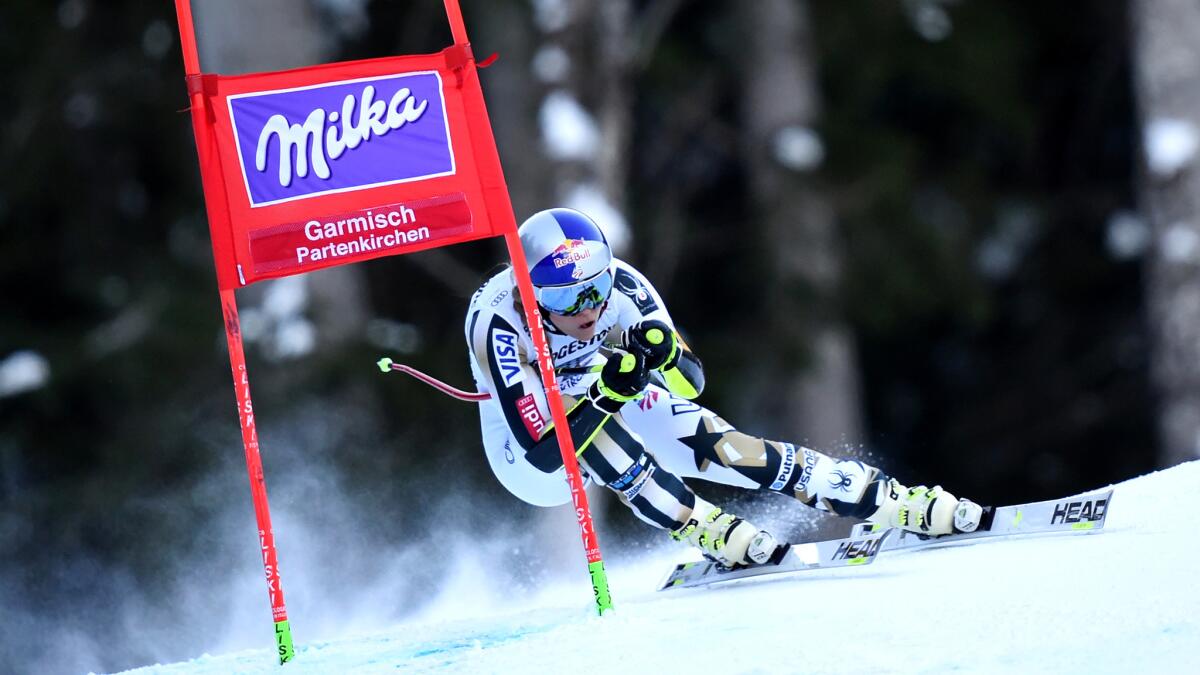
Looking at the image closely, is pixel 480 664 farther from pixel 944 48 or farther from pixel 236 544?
pixel 944 48

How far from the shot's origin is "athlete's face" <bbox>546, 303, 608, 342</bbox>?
20.2 feet

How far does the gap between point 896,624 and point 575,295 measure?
6.16 feet

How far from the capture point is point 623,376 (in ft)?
18.5

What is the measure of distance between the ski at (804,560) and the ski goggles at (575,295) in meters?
1.31

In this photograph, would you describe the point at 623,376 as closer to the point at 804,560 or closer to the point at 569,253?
the point at 569,253

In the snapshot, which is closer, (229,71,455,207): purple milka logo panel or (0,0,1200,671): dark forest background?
(229,71,455,207): purple milka logo panel

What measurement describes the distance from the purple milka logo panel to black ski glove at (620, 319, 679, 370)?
2.84 feet

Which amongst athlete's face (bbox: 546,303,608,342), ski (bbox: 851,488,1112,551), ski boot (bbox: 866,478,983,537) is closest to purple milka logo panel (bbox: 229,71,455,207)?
athlete's face (bbox: 546,303,608,342)

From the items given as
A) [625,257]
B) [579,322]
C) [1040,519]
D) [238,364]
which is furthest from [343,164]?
[625,257]

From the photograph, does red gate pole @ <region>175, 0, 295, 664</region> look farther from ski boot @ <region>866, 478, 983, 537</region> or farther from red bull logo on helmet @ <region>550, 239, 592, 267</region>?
ski boot @ <region>866, 478, 983, 537</region>

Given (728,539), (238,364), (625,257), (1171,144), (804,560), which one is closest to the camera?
(238,364)

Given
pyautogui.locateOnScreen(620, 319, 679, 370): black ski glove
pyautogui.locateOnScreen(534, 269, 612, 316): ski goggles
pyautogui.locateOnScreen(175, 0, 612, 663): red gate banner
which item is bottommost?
pyautogui.locateOnScreen(620, 319, 679, 370): black ski glove

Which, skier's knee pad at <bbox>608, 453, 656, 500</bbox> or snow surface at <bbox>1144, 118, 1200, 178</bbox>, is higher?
snow surface at <bbox>1144, 118, 1200, 178</bbox>

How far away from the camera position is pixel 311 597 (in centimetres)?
1058
